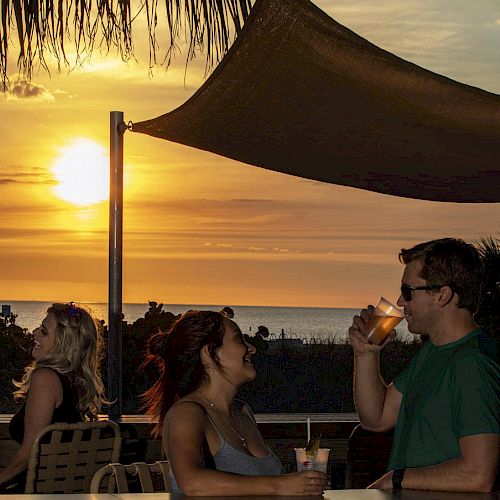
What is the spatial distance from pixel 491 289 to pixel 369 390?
2.96m

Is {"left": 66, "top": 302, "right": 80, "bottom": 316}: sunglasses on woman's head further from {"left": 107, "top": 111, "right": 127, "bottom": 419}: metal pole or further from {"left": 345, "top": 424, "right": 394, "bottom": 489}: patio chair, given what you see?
{"left": 345, "top": 424, "right": 394, "bottom": 489}: patio chair

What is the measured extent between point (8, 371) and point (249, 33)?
15.9 ft

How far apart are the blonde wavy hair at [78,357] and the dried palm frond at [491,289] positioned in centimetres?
198

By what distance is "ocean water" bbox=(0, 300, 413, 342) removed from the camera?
56312 mm

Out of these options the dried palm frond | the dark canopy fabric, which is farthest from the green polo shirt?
the dried palm frond

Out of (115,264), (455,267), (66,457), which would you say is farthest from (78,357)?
(455,267)

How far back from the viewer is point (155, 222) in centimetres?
2033

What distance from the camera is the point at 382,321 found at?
10.8 feet

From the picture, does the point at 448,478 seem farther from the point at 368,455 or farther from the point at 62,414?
the point at 62,414

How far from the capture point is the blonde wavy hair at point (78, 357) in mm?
4855

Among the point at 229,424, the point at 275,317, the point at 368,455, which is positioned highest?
the point at 275,317

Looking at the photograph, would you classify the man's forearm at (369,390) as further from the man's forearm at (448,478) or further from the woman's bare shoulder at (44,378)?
the woman's bare shoulder at (44,378)

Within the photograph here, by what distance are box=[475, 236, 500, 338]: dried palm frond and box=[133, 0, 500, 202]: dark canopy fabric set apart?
1.62 ft

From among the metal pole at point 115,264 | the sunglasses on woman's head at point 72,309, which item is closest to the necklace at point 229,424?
the sunglasses on woman's head at point 72,309
